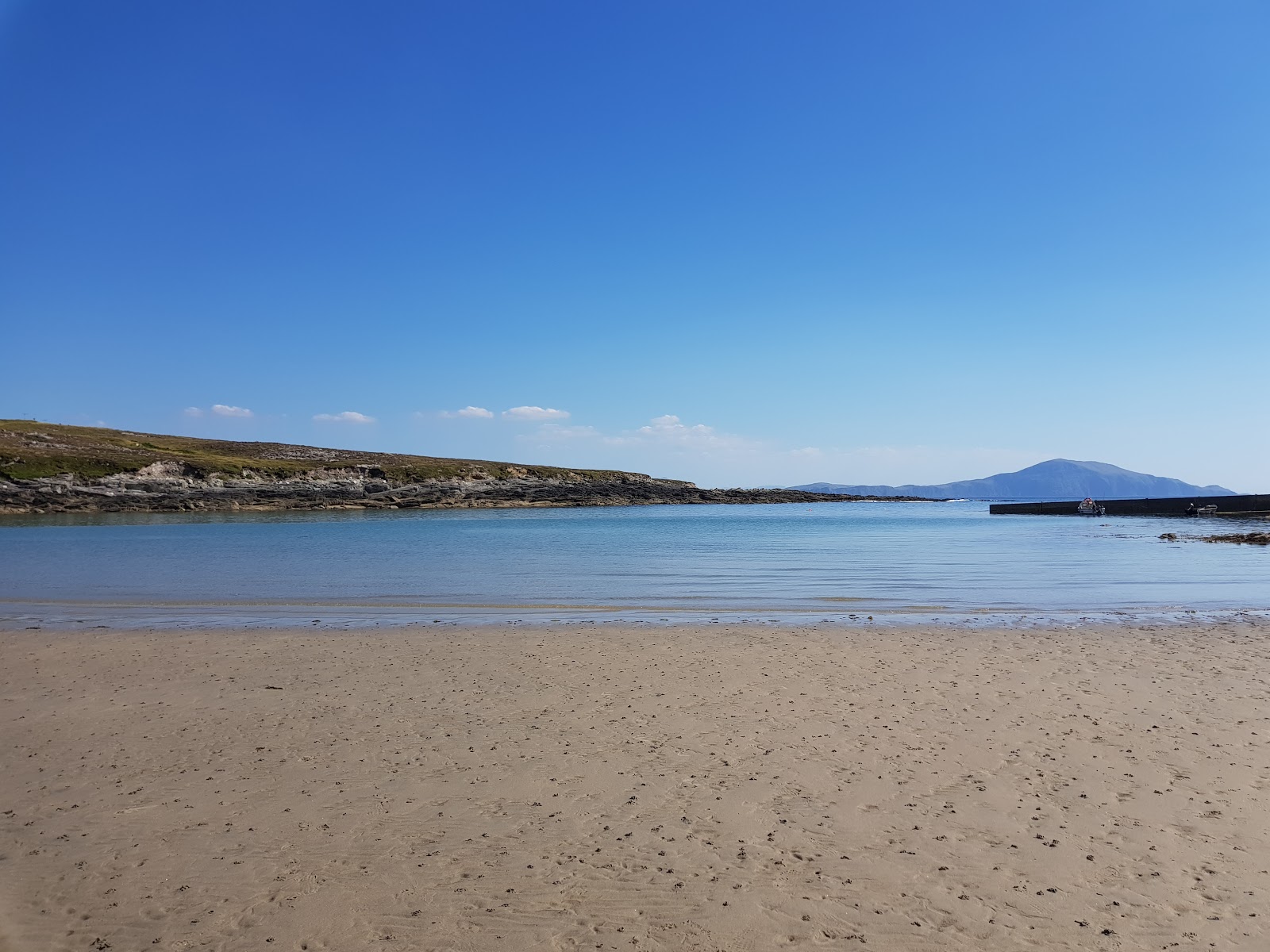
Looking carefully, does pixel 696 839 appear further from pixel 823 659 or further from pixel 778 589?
pixel 778 589

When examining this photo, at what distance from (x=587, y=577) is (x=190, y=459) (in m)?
88.3

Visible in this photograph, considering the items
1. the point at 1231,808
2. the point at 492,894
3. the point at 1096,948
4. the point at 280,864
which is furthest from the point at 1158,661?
the point at 280,864

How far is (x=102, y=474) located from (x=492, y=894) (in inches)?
3802

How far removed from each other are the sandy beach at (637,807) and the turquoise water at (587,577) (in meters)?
7.03

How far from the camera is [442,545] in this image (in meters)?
42.1

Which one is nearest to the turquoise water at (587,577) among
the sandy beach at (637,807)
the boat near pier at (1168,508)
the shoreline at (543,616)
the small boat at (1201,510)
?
the shoreline at (543,616)

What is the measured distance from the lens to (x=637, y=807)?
21.5ft

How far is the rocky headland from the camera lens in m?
79.6

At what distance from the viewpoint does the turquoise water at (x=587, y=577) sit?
746 inches

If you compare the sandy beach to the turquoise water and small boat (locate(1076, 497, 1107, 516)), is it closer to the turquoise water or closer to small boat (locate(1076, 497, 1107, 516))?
the turquoise water

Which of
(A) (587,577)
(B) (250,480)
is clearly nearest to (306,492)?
(B) (250,480)

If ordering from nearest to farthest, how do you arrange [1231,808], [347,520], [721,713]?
[1231,808] < [721,713] < [347,520]

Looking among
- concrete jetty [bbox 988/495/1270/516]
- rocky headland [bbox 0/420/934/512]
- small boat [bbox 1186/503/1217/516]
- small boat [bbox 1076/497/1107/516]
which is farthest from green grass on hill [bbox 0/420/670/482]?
small boat [bbox 1186/503/1217/516]

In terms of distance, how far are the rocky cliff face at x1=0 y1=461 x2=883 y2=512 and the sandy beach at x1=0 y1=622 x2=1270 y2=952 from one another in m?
81.6
